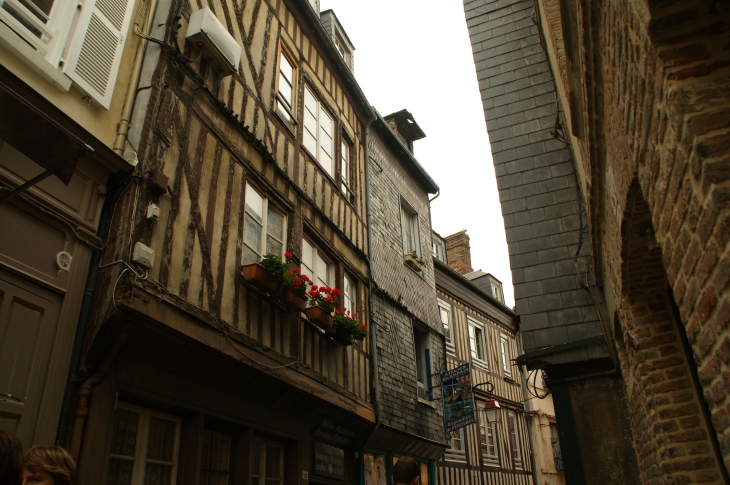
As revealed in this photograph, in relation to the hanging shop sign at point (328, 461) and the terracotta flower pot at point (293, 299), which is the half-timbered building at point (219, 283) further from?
the terracotta flower pot at point (293, 299)

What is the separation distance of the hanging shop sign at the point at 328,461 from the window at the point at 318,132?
13.3 ft

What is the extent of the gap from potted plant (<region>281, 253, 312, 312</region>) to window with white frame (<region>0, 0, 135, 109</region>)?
2440 millimetres

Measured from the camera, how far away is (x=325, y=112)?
8789 millimetres

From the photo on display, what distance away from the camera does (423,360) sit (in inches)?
412

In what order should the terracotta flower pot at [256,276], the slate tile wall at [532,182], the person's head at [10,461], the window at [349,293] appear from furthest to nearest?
the window at [349,293]
the slate tile wall at [532,182]
the terracotta flower pot at [256,276]
the person's head at [10,461]

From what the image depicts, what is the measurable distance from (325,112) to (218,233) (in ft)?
13.6

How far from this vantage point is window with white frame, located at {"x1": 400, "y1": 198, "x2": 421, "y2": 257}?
454 inches

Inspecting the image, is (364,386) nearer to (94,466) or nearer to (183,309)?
(183,309)

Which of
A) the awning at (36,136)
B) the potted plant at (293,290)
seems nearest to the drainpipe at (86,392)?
the awning at (36,136)

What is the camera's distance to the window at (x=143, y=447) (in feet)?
13.3

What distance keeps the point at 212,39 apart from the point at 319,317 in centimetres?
329

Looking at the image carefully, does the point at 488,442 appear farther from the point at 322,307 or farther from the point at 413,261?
the point at 322,307

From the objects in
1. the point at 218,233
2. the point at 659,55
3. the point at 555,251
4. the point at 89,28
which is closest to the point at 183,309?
the point at 218,233

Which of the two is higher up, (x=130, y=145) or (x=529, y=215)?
(x=529, y=215)
